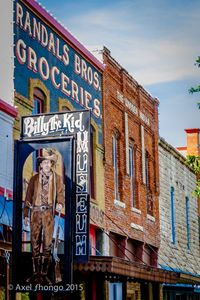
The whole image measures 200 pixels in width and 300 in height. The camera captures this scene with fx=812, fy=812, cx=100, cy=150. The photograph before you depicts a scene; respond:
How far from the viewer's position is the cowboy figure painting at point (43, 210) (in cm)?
1695

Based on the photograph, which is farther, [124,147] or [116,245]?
[124,147]

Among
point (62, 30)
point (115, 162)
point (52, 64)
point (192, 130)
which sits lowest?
point (115, 162)

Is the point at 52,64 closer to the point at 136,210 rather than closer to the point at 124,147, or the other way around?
the point at 124,147

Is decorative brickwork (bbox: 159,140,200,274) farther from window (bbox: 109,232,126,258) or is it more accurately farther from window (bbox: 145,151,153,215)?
window (bbox: 109,232,126,258)

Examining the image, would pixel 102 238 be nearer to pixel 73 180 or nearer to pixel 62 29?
pixel 62 29

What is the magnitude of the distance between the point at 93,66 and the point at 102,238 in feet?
18.0

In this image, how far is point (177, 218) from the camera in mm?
36938

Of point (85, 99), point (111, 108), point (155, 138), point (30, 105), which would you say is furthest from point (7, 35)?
point (155, 138)

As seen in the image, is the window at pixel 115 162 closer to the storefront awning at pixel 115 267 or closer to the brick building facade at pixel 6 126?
the storefront awning at pixel 115 267

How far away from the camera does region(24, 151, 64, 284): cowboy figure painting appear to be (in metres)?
17.0

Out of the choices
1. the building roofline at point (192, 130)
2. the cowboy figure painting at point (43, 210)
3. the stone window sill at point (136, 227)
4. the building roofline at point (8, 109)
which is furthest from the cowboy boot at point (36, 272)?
the building roofline at point (192, 130)

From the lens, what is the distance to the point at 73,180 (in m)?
17.5

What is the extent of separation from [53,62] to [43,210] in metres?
6.52

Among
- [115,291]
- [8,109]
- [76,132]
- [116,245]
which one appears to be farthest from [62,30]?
[115,291]
